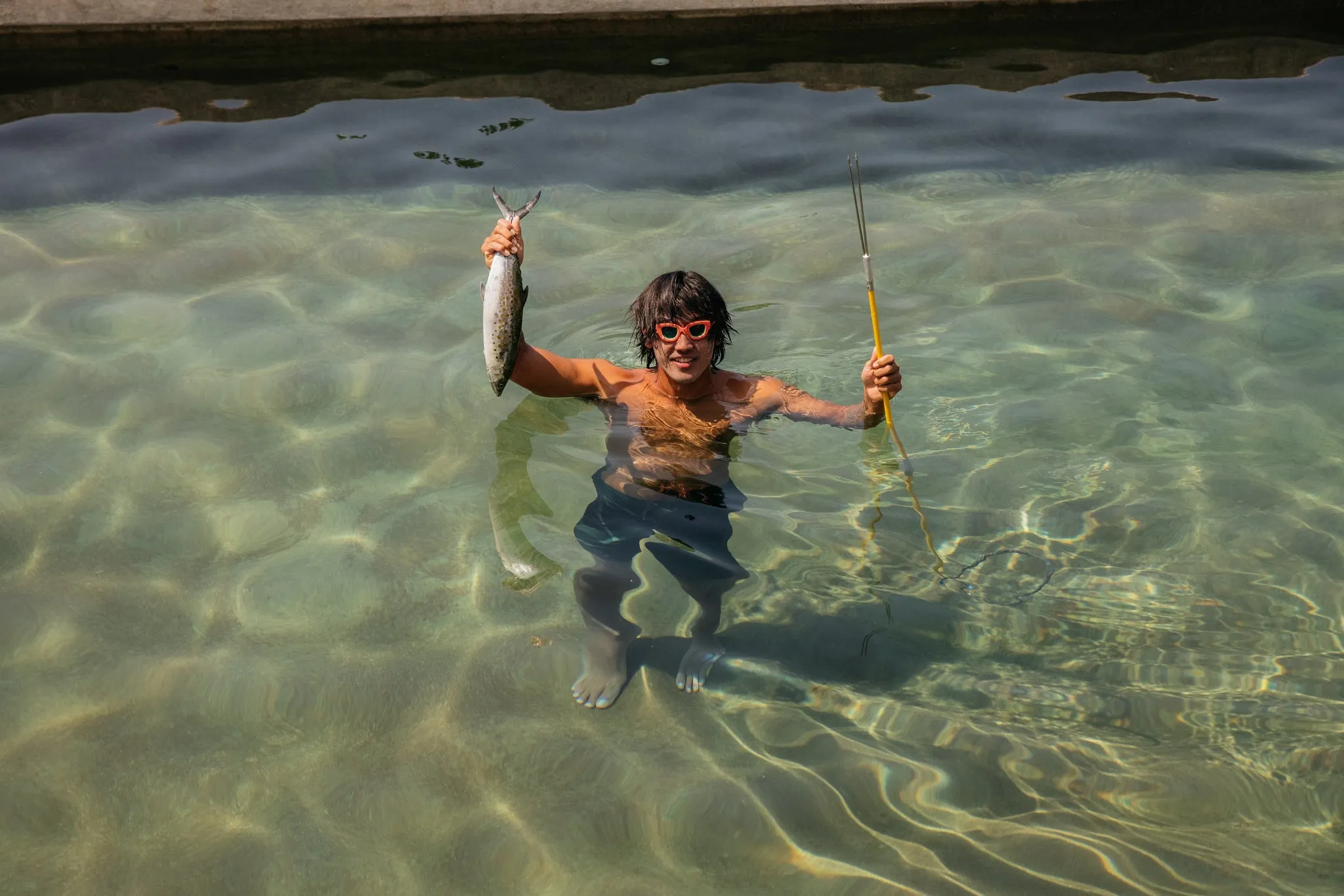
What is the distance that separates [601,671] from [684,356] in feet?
3.92

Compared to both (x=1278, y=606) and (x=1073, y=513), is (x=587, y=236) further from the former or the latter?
(x=1278, y=606)

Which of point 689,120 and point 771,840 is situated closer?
point 771,840

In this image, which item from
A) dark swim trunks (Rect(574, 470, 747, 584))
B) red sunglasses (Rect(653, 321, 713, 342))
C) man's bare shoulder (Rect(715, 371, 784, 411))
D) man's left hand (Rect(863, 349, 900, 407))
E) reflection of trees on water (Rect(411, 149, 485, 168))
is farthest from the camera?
reflection of trees on water (Rect(411, 149, 485, 168))

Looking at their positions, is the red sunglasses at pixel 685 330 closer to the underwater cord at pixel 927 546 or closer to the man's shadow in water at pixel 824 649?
the underwater cord at pixel 927 546

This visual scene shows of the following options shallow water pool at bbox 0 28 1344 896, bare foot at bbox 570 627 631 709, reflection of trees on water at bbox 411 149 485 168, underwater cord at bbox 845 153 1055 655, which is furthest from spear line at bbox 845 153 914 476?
reflection of trees on water at bbox 411 149 485 168

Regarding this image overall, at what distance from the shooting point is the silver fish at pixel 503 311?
12.7ft

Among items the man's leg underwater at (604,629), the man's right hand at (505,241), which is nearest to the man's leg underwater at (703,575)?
the man's leg underwater at (604,629)

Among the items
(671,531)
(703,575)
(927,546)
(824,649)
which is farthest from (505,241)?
(927,546)

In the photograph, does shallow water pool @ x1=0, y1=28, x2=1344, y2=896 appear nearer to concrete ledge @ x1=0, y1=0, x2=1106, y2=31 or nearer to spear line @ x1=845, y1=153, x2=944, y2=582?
spear line @ x1=845, y1=153, x2=944, y2=582

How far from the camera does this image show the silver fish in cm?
386

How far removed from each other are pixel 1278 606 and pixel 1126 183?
13.0 ft

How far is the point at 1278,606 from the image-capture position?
13.3ft

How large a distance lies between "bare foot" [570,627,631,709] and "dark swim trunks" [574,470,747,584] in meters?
0.35

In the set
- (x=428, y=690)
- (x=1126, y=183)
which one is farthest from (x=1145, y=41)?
(x=428, y=690)
